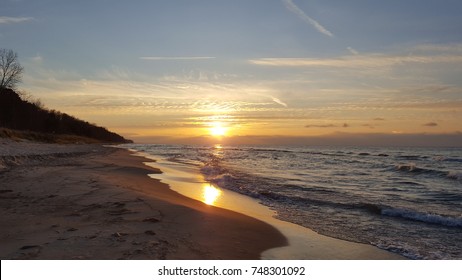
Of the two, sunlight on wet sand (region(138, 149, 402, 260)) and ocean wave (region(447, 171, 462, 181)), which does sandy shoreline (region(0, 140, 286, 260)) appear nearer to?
sunlight on wet sand (region(138, 149, 402, 260))

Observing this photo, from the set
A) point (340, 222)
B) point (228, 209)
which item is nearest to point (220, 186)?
point (228, 209)

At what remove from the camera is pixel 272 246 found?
783cm

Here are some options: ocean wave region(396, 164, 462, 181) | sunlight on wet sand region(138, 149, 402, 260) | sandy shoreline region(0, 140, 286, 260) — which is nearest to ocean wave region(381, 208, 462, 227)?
sunlight on wet sand region(138, 149, 402, 260)

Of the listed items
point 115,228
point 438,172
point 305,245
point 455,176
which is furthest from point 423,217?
point 438,172

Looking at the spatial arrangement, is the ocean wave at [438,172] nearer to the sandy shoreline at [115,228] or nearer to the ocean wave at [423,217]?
the ocean wave at [423,217]

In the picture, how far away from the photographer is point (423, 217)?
11.9m

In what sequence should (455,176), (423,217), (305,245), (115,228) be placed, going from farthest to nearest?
(455,176), (423,217), (305,245), (115,228)

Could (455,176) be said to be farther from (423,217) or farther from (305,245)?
(305,245)

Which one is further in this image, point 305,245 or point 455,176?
point 455,176

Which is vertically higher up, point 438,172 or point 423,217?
point 438,172

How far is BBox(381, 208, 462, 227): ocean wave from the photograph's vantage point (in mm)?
11344

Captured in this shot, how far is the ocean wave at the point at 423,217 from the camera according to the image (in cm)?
1134
